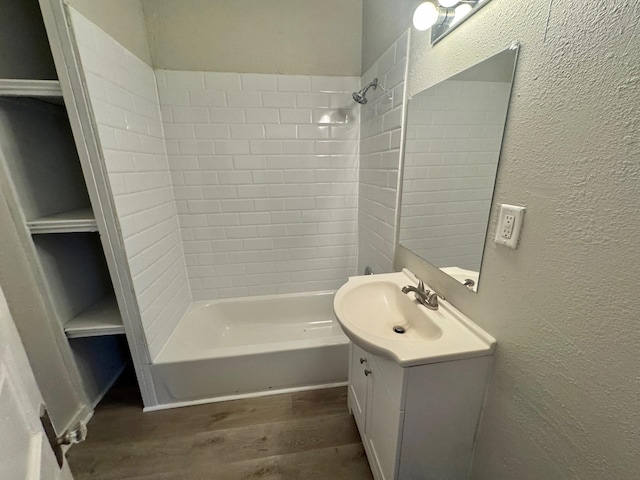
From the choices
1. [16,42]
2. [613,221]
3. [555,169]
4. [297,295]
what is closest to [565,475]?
[613,221]

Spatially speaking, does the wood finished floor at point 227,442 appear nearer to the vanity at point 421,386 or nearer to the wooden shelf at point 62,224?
the vanity at point 421,386

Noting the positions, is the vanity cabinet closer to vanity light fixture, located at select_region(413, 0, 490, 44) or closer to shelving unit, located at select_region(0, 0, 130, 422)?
vanity light fixture, located at select_region(413, 0, 490, 44)

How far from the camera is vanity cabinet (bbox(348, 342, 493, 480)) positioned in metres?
0.80

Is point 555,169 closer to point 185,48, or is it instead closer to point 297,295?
point 297,295

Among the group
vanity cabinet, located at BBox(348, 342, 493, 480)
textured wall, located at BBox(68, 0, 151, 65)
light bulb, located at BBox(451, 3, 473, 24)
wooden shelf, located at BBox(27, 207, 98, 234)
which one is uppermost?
textured wall, located at BBox(68, 0, 151, 65)

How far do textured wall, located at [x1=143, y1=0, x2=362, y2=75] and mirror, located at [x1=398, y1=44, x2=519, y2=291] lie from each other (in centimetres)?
92

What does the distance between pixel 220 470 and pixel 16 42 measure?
2055 millimetres

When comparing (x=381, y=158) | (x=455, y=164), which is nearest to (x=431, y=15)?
(x=455, y=164)

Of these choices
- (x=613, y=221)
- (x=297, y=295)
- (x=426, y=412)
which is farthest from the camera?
(x=297, y=295)

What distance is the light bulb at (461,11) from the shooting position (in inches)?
31.9

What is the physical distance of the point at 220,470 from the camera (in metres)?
1.18

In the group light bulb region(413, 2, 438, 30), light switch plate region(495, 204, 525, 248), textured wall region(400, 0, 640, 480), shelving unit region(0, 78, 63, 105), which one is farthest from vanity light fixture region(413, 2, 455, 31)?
shelving unit region(0, 78, 63, 105)

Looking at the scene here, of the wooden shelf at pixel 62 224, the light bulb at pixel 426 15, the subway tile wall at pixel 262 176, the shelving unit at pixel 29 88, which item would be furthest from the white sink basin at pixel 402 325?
the shelving unit at pixel 29 88

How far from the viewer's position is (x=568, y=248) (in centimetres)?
57
